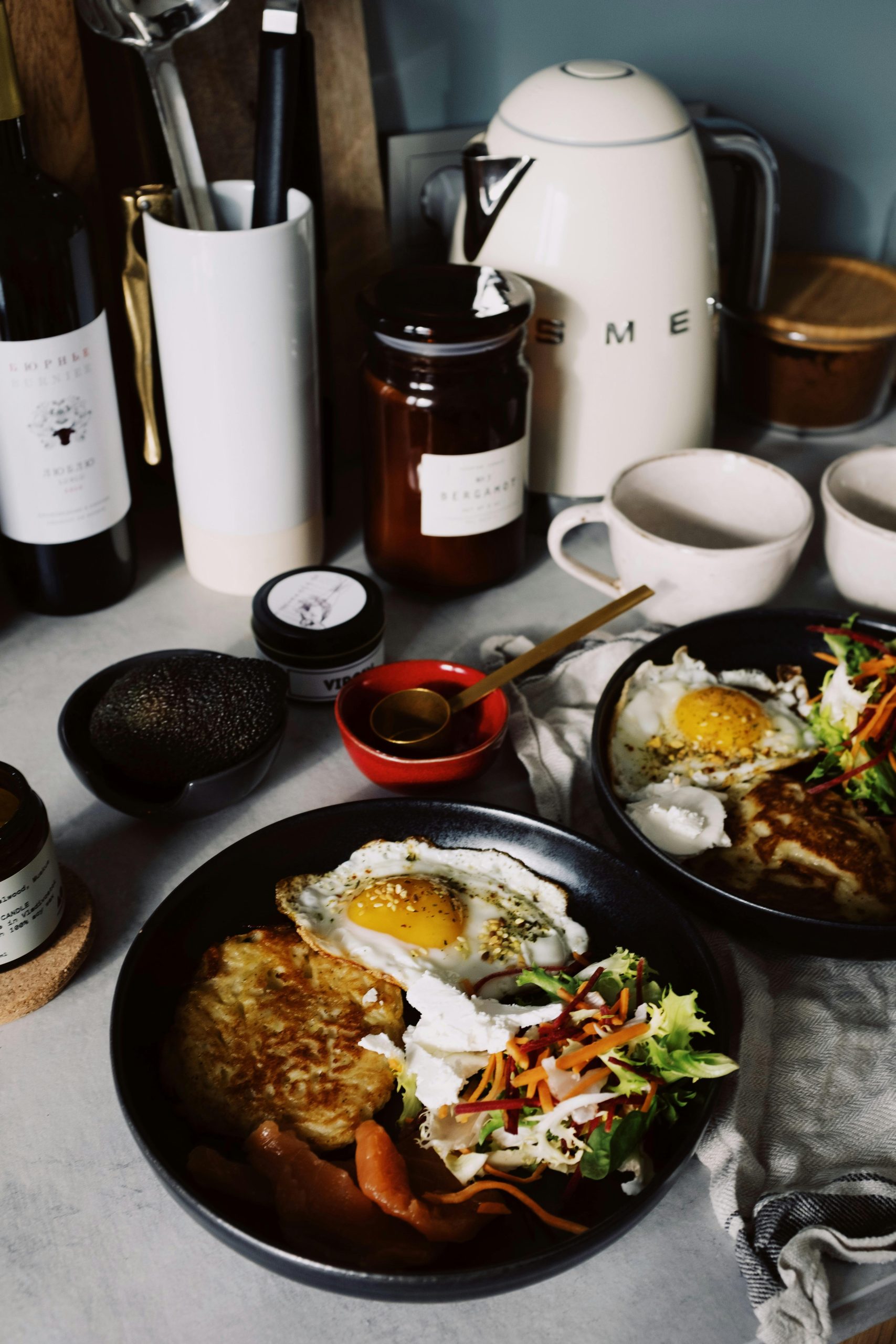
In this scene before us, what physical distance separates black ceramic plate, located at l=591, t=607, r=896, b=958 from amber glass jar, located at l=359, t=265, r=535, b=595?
26 centimetres

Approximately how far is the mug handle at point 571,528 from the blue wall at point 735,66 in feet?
2.17

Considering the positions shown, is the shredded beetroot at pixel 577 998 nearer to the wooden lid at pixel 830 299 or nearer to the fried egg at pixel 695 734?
the fried egg at pixel 695 734

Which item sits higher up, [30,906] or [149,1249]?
[30,906]

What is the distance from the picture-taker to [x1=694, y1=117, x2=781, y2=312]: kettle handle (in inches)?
53.1

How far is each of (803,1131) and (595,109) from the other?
1.03 m

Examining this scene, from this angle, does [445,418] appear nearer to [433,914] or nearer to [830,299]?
[433,914]

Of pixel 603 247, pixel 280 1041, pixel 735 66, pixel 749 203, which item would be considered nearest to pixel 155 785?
pixel 280 1041

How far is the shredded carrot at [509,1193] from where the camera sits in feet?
2.35

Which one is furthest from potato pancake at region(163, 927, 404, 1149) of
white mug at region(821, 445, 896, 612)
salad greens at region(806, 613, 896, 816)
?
white mug at region(821, 445, 896, 612)

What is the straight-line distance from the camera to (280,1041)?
0.82 meters

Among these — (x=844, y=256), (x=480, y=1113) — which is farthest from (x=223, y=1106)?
(x=844, y=256)

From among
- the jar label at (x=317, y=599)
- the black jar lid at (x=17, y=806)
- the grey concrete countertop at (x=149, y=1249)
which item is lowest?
the grey concrete countertop at (x=149, y=1249)

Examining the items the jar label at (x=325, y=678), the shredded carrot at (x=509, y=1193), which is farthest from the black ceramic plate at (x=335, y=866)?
the jar label at (x=325, y=678)

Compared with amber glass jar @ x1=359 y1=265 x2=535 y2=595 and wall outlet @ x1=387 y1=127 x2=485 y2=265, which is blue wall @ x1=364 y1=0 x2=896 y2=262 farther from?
amber glass jar @ x1=359 y1=265 x2=535 y2=595
